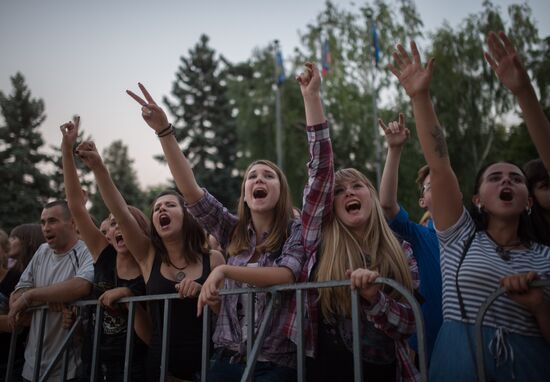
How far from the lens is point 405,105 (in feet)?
70.9

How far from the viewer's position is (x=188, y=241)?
11.9 feet

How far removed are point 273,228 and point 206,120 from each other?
29220 millimetres

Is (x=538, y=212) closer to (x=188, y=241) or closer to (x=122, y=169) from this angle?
(x=188, y=241)

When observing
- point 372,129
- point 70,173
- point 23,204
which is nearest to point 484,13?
point 372,129

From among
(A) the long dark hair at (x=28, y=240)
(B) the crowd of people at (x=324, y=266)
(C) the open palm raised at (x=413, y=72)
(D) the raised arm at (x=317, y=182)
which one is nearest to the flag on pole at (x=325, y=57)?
(A) the long dark hair at (x=28, y=240)

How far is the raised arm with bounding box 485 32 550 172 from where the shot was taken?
2371 millimetres

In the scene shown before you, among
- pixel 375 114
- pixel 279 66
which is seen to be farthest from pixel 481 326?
pixel 279 66

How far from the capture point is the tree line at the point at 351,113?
2097 cm

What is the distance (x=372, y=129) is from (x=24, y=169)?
1819 cm

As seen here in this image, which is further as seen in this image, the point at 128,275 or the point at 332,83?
the point at 332,83

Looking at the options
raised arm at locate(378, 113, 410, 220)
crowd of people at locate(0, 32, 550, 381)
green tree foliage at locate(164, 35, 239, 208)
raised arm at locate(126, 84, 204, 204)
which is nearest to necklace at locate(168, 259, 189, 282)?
crowd of people at locate(0, 32, 550, 381)

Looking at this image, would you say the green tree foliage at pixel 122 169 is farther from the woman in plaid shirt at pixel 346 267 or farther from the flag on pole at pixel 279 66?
the woman in plaid shirt at pixel 346 267

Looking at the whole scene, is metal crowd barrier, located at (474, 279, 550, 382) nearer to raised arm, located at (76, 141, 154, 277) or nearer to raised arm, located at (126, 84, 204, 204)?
raised arm, located at (126, 84, 204, 204)

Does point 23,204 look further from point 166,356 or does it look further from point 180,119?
point 166,356
